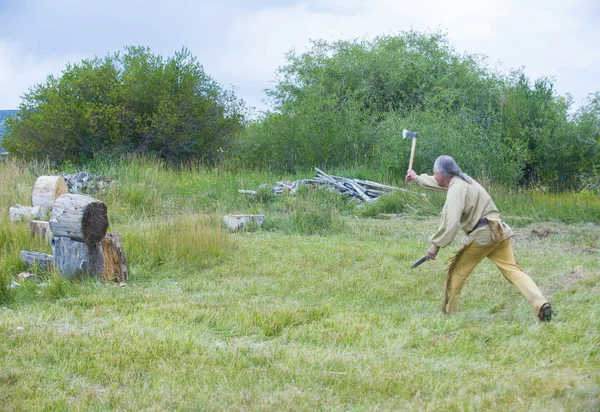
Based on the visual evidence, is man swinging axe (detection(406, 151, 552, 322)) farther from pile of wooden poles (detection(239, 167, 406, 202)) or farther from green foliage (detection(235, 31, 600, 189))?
green foliage (detection(235, 31, 600, 189))

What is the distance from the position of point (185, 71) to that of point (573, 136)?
14.6m

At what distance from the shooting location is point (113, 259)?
8414 mm

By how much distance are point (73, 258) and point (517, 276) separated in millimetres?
5228

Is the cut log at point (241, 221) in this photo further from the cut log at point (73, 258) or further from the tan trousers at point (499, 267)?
the tan trousers at point (499, 267)

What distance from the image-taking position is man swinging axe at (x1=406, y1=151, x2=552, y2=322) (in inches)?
249

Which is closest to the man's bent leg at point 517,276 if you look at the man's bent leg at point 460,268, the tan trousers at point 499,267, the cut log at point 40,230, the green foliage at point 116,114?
the tan trousers at point 499,267

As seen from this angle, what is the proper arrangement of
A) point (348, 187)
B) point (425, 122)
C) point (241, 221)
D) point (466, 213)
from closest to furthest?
1. point (466, 213)
2. point (241, 221)
3. point (348, 187)
4. point (425, 122)

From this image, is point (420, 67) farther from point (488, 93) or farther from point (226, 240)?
point (226, 240)

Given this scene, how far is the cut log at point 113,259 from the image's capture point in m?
8.34

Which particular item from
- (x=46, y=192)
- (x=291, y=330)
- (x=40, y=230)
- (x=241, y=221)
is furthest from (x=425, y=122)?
(x=291, y=330)

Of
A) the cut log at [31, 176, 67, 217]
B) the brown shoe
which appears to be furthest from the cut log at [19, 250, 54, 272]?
the brown shoe

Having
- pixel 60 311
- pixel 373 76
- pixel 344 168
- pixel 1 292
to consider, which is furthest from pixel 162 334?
pixel 373 76

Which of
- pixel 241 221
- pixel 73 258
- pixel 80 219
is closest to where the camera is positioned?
pixel 80 219

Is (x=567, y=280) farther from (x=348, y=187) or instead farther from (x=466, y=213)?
(x=348, y=187)
